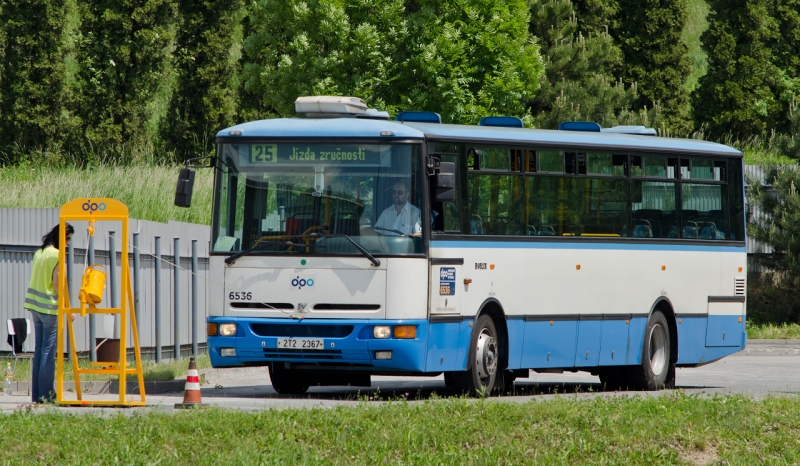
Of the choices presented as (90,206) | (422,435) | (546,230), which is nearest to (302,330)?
(90,206)

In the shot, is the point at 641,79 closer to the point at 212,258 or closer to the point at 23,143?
the point at 23,143

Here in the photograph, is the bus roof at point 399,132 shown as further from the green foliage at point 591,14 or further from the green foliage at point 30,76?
the green foliage at point 591,14

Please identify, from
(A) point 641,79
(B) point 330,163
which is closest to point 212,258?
(B) point 330,163

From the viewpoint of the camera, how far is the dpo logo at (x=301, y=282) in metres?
13.8

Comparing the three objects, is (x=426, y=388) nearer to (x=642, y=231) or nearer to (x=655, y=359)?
(x=655, y=359)

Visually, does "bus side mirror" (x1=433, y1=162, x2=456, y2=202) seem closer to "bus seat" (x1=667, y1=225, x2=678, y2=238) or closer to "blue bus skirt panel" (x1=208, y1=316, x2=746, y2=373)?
"blue bus skirt panel" (x1=208, y1=316, x2=746, y2=373)

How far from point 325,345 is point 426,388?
140 inches

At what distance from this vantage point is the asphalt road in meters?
13.8

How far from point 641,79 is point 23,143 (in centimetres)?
2332

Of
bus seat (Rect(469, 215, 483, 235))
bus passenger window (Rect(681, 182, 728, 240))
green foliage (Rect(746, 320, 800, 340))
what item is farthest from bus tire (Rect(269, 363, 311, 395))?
green foliage (Rect(746, 320, 800, 340))

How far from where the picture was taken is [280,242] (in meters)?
14.0

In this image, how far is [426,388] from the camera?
55.6ft

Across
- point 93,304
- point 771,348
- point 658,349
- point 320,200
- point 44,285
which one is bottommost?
point 771,348

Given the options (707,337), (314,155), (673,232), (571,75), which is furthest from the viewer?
(571,75)
